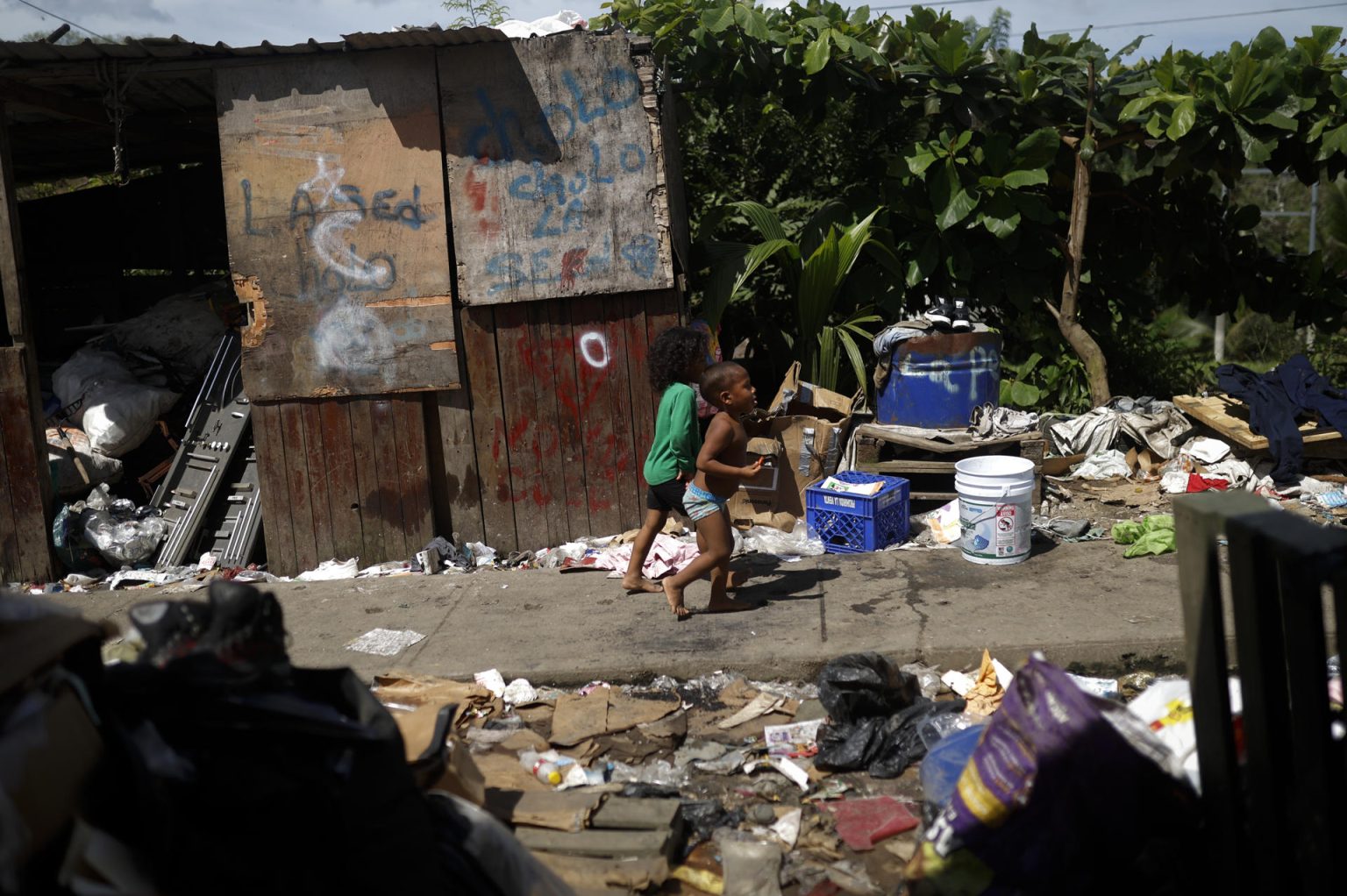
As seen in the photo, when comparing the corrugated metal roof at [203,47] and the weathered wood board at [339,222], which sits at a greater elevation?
the corrugated metal roof at [203,47]

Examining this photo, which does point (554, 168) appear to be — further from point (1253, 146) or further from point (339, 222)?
point (1253, 146)

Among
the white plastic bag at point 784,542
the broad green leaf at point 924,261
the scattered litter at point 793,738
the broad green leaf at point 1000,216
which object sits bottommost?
the scattered litter at point 793,738

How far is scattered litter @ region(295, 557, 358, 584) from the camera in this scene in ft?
22.1

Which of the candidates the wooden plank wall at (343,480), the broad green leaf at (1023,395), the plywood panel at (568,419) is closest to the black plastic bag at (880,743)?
the plywood panel at (568,419)

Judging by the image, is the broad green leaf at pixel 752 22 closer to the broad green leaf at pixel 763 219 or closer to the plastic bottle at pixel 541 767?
the broad green leaf at pixel 763 219

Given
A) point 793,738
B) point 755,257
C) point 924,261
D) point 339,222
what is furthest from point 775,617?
point 924,261

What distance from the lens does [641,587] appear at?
5887mm

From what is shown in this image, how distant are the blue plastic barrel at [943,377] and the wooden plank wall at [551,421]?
1.71 m

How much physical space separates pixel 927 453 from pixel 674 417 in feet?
7.96

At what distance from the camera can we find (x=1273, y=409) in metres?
7.30

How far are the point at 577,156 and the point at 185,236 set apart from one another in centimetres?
474

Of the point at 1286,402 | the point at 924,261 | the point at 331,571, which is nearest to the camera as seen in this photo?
the point at 331,571

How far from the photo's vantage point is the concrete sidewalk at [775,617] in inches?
191

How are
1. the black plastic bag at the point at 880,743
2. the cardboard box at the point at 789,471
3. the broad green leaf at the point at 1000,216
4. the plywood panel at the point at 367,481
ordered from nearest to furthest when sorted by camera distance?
the black plastic bag at the point at 880,743 < the plywood panel at the point at 367,481 < the cardboard box at the point at 789,471 < the broad green leaf at the point at 1000,216
